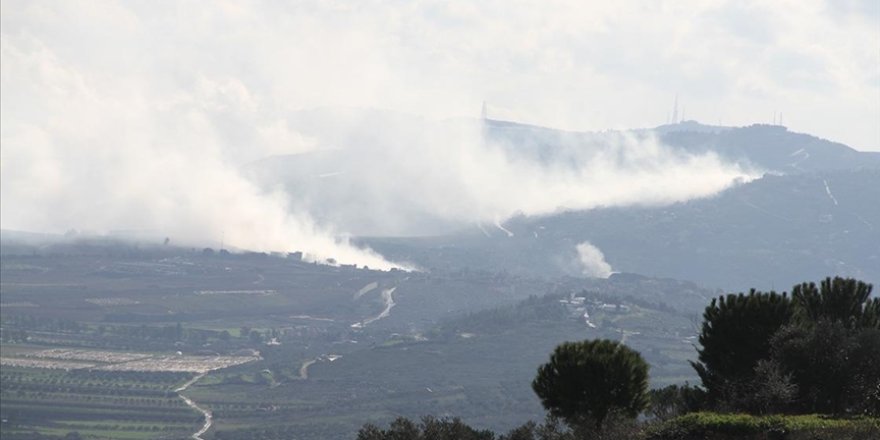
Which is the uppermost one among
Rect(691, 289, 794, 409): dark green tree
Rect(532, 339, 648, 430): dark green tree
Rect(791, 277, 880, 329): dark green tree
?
Rect(791, 277, 880, 329): dark green tree

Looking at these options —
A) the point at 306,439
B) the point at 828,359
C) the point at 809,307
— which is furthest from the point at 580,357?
the point at 306,439

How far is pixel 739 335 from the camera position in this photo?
8388 centimetres

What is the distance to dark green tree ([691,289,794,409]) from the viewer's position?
82.7 m

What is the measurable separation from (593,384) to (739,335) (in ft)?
41.6

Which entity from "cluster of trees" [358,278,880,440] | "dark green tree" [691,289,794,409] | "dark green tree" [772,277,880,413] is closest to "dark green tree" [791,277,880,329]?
"dark green tree" [691,289,794,409]

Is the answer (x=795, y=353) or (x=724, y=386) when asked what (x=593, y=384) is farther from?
(x=795, y=353)

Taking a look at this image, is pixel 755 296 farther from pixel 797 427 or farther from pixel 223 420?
pixel 223 420

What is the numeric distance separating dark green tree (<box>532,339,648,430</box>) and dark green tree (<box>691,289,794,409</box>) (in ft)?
26.3

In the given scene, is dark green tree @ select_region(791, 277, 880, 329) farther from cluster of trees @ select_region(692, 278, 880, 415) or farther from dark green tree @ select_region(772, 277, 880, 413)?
dark green tree @ select_region(772, 277, 880, 413)

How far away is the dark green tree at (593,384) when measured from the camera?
74.4 metres

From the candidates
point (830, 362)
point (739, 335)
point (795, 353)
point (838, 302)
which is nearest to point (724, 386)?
point (739, 335)

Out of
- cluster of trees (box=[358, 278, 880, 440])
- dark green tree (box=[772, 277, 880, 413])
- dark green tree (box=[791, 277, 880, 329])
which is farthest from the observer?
dark green tree (box=[791, 277, 880, 329])

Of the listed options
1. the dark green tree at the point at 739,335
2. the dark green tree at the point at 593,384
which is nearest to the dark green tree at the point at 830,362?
the dark green tree at the point at 739,335

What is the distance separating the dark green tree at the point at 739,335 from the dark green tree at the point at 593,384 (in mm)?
8023
